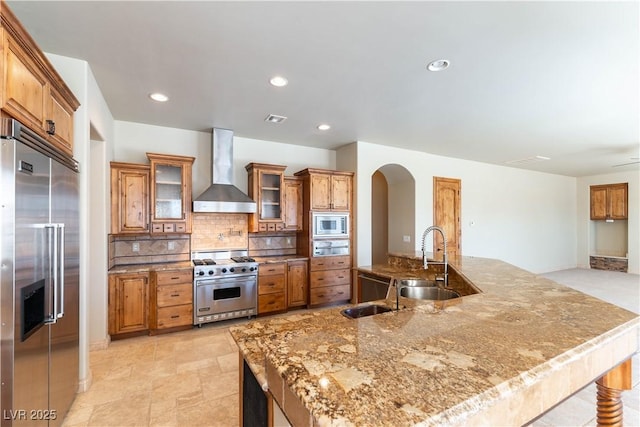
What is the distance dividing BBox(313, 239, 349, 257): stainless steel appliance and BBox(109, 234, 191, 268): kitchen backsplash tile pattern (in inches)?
76.5

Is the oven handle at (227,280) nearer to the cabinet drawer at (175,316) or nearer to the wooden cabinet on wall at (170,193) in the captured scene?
the cabinet drawer at (175,316)

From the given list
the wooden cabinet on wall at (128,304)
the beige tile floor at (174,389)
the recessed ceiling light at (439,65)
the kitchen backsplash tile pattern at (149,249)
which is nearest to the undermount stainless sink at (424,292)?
the beige tile floor at (174,389)

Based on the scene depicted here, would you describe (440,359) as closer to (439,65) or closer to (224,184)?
(439,65)

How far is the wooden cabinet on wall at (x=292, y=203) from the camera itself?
480cm

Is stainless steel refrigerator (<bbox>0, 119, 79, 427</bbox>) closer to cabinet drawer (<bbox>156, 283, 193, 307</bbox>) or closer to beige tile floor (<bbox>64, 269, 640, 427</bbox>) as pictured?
beige tile floor (<bbox>64, 269, 640, 427</bbox>)

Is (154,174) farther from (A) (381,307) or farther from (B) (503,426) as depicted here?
(B) (503,426)

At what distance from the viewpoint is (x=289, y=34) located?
214cm

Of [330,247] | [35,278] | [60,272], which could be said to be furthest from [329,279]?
[35,278]

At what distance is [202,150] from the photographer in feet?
14.9

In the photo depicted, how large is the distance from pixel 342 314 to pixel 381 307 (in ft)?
1.13

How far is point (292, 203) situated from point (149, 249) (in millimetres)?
2180

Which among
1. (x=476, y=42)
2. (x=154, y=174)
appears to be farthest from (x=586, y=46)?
(x=154, y=174)

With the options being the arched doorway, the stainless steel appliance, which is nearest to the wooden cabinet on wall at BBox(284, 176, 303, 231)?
the stainless steel appliance

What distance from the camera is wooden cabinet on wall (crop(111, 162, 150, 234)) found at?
3.65 m
